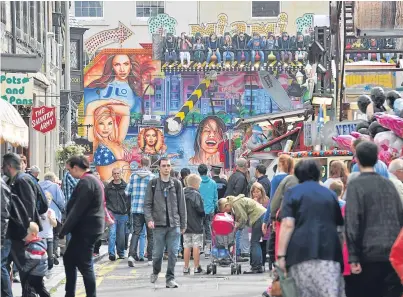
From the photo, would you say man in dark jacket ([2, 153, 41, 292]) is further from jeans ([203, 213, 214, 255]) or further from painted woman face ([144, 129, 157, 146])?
painted woman face ([144, 129, 157, 146])

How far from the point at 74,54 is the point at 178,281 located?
48.6 m

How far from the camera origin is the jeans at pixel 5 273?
12719 mm

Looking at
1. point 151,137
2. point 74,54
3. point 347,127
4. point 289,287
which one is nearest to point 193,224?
point 347,127

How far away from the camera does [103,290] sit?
16.4 metres

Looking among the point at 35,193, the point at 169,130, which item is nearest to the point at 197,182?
the point at 35,193

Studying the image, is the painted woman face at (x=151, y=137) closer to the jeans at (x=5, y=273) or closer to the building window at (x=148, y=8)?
the building window at (x=148, y=8)

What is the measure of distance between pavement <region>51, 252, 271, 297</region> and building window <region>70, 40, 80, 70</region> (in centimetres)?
4435

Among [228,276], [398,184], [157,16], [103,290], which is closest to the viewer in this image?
[398,184]

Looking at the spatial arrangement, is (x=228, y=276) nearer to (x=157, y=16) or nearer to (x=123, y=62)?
(x=123, y=62)

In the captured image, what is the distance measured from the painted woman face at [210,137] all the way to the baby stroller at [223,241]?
53.9 meters

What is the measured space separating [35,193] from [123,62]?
63.0m

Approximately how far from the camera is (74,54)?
215ft

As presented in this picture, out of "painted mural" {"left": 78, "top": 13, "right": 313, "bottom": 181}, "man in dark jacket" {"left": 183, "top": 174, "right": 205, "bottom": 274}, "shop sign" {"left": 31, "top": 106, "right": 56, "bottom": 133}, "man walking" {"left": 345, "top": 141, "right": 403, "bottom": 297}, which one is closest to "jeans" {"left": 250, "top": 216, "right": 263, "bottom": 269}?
"man in dark jacket" {"left": 183, "top": 174, "right": 205, "bottom": 274}

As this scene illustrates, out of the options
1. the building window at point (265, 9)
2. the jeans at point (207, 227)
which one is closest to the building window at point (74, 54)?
the building window at point (265, 9)
